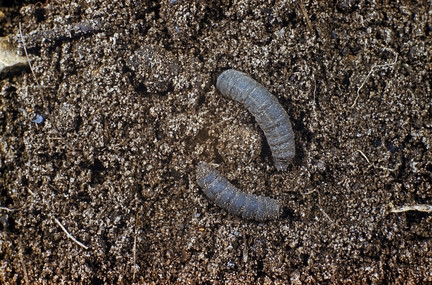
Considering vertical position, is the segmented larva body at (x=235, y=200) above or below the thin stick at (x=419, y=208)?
below

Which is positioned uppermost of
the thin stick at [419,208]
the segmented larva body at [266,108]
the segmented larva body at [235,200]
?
the segmented larva body at [266,108]

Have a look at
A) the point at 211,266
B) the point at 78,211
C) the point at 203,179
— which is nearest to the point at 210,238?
the point at 211,266

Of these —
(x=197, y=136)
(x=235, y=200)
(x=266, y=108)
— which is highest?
(x=266, y=108)

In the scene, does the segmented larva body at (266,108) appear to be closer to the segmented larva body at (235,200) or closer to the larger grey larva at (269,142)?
the larger grey larva at (269,142)

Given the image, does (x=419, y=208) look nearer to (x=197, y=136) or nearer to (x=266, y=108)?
(x=266, y=108)

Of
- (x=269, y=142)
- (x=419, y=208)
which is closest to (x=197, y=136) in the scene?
(x=269, y=142)

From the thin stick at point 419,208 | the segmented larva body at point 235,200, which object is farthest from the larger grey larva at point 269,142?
the thin stick at point 419,208
